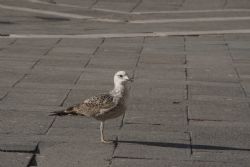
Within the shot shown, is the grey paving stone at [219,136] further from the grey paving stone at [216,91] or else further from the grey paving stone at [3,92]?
the grey paving stone at [3,92]

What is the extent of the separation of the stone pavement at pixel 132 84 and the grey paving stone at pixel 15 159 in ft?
0.04

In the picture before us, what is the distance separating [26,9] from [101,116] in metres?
15.4

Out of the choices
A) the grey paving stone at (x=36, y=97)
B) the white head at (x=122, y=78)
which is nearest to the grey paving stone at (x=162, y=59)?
the grey paving stone at (x=36, y=97)

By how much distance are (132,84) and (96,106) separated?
3.93 meters

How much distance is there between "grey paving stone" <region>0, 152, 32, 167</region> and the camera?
8.27 metres

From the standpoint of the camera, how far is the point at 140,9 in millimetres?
24609

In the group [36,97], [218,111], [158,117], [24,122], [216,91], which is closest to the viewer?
[24,122]

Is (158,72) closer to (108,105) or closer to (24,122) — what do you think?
(24,122)

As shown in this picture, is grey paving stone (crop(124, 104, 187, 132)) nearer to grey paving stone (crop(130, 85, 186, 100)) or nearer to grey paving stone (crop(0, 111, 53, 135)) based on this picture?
grey paving stone (crop(130, 85, 186, 100))

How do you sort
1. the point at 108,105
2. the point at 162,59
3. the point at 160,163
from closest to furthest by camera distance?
1. the point at 160,163
2. the point at 108,105
3. the point at 162,59

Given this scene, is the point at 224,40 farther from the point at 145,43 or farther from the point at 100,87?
A: the point at 100,87

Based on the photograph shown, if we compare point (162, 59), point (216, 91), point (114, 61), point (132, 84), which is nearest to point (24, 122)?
point (132, 84)

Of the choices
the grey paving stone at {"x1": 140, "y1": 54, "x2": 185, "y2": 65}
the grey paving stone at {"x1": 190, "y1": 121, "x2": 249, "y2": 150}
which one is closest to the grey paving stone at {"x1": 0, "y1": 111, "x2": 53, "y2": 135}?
the grey paving stone at {"x1": 190, "y1": 121, "x2": 249, "y2": 150}

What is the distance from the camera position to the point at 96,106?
902cm
